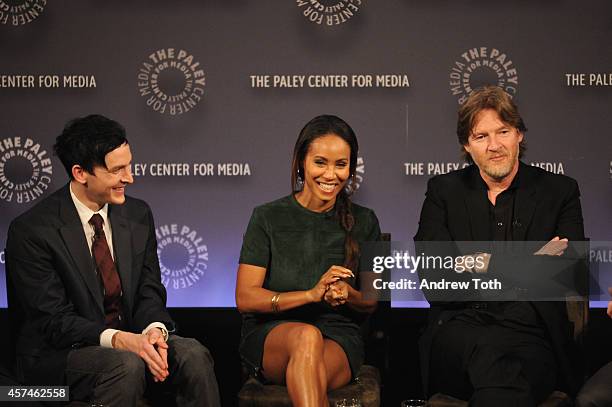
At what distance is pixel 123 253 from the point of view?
3.79 m

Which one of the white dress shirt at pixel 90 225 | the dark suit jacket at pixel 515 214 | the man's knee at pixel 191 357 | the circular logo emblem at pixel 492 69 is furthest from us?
the circular logo emblem at pixel 492 69

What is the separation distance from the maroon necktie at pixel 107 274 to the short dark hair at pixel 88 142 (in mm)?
241

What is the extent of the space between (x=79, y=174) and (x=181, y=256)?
143cm

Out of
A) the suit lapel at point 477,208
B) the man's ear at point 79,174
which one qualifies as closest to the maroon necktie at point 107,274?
the man's ear at point 79,174

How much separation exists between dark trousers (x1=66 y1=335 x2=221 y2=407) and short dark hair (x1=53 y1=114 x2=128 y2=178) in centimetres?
77

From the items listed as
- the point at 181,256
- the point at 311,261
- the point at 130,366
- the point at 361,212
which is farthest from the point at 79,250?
the point at 181,256

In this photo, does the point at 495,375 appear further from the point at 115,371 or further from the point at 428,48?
the point at 428,48

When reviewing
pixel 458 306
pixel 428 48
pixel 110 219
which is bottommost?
→ pixel 458 306

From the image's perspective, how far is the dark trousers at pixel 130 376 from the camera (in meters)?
3.38

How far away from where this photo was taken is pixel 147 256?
12.8 ft

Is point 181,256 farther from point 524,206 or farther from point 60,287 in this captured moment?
point 524,206

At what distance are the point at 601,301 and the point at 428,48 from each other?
1664 mm

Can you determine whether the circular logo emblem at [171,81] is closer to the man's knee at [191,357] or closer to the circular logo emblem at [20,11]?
the circular logo emblem at [20,11]

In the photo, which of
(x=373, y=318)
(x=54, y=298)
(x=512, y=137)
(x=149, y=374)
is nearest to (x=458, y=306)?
(x=373, y=318)
